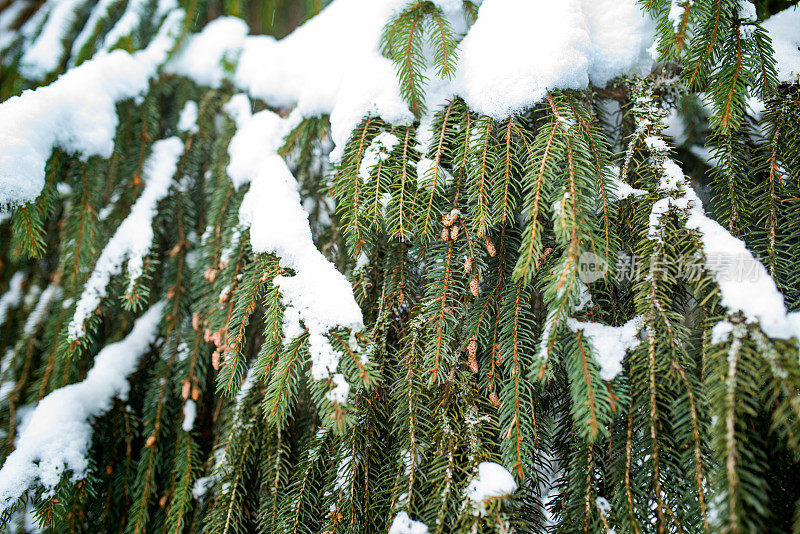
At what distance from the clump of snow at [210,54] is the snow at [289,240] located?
0.38 meters

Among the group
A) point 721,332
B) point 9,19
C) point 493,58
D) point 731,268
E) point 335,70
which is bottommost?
point 721,332

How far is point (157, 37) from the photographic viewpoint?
1.29 m

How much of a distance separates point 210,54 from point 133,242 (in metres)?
0.68

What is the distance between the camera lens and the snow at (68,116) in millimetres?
842

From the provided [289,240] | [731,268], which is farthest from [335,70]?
[731,268]

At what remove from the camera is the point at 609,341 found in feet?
2.23

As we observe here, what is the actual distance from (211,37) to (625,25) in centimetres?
120

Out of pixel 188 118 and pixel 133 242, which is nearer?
pixel 133 242

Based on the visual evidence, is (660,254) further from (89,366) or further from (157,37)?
(157,37)


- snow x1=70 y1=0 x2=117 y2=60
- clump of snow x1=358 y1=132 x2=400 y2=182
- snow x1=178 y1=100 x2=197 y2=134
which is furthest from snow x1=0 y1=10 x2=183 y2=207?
clump of snow x1=358 y1=132 x2=400 y2=182

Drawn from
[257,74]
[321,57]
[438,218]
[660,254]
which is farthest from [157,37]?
[660,254]

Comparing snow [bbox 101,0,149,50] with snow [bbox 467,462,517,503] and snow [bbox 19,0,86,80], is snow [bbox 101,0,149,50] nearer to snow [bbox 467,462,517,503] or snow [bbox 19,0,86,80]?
snow [bbox 19,0,86,80]

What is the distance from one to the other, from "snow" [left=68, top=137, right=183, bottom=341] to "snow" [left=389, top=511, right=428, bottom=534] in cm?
77

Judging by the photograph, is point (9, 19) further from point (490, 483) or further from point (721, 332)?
point (721, 332)
